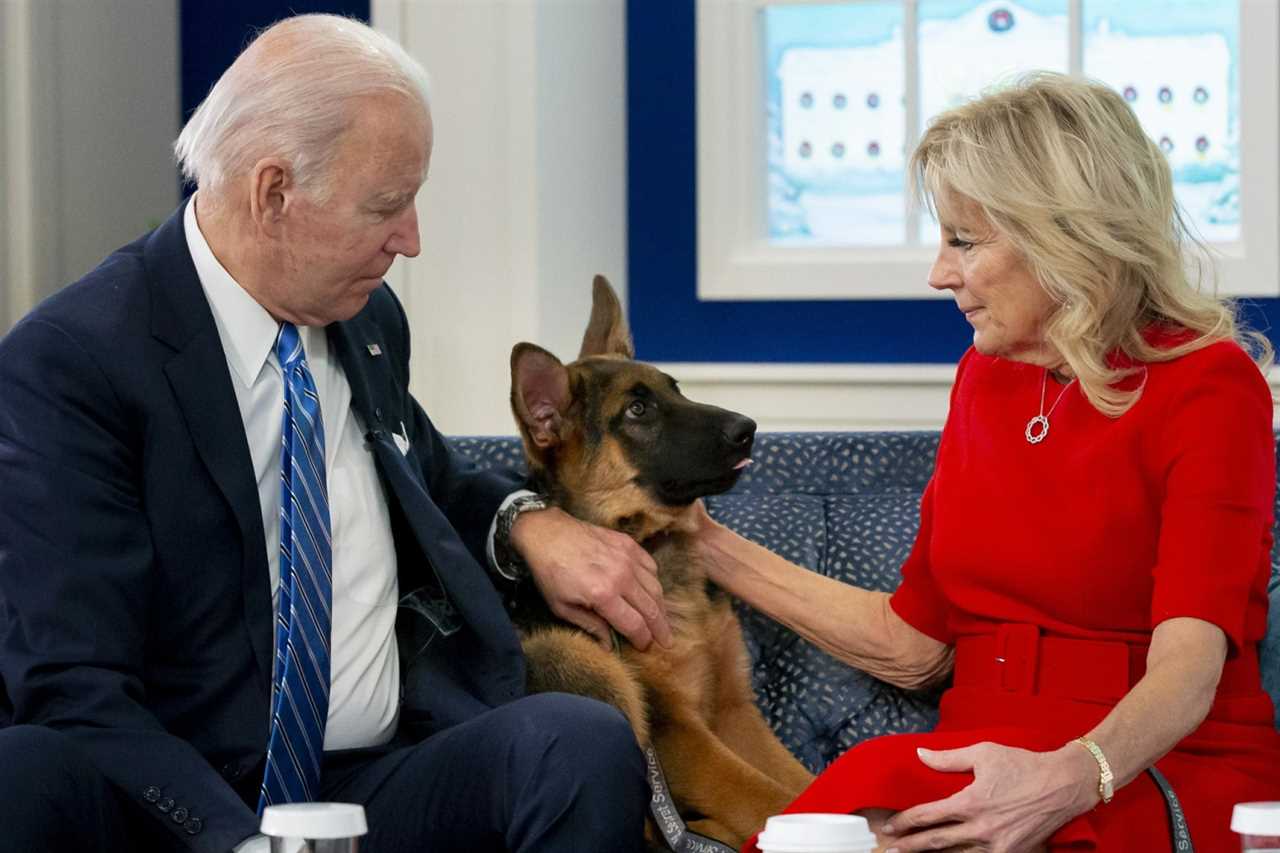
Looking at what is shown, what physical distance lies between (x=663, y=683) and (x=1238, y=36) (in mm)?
2328

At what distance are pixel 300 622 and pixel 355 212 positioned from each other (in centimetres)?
53

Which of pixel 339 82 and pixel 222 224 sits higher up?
pixel 339 82

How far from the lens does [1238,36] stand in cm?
378

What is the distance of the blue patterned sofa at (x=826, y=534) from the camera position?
8.07 ft

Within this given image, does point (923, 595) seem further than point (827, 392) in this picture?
No

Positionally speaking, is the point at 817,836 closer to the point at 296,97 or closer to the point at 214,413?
the point at 214,413

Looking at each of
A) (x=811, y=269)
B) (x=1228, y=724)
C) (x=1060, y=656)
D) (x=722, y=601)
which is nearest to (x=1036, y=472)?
(x=1060, y=656)

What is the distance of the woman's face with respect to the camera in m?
2.08

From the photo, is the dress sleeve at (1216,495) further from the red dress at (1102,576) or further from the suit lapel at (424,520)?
the suit lapel at (424,520)

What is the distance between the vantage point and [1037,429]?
2.09 m

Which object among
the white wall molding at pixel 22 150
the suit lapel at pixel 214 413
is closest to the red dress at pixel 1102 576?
the suit lapel at pixel 214 413

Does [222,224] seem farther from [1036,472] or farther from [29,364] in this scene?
[1036,472]

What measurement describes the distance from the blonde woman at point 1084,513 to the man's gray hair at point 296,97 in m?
0.75

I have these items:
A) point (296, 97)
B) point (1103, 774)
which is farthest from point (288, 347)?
point (1103, 774)
